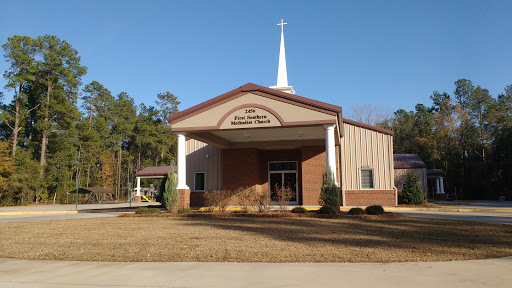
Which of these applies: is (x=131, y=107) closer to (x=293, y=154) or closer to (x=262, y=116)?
(x=293, y=154)

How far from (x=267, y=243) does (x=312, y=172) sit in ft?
50.2

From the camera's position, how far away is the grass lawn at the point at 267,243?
22.5ft

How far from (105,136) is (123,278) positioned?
192ft

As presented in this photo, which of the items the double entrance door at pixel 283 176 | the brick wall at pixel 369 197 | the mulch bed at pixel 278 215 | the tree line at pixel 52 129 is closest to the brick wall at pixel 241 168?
the double entrance door at pixel 283 176

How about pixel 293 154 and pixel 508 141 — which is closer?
pixel 293 154

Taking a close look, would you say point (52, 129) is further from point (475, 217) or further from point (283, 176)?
point (475, 217)

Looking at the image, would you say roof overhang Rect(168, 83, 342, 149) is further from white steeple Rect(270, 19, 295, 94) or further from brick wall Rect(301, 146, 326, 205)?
white steeple Rect(270, 19, 295, 94)

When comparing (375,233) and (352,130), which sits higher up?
(352,130)

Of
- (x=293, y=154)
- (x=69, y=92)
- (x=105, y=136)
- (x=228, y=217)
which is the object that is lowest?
(x=228, y=217)

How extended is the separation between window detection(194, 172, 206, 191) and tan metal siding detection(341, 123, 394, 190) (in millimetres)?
9194

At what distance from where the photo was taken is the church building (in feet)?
58.3

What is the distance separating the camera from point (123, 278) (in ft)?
17.9

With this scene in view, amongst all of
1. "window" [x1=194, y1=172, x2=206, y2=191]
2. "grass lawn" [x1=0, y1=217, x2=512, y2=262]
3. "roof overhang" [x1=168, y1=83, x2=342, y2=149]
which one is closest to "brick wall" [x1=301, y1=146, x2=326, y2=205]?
"roof overhang" [x1=168, y1=83, x2=342, y2=149]

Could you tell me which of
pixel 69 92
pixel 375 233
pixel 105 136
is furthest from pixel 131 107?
pixel 375 233
